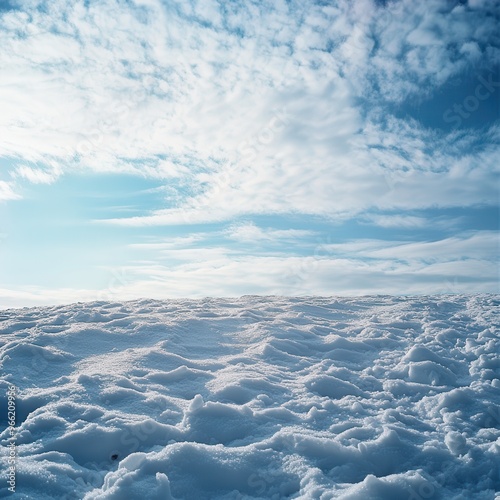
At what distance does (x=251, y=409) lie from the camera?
496 cm

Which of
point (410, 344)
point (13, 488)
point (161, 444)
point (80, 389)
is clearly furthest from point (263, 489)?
point (410, 344)

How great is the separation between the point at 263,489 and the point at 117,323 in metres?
6.09

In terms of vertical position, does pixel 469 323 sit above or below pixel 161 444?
above

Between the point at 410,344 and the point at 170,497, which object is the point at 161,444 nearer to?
the point at 170,497

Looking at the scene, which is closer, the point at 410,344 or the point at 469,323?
the point at 410,344

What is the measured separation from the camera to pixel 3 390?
5199 mm

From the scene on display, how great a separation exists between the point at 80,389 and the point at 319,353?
4.47 meters

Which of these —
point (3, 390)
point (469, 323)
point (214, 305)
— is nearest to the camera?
point (3, 390)

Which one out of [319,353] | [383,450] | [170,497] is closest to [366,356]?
[319,353]

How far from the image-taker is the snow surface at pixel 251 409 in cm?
371

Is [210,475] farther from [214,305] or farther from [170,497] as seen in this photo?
[214,305]

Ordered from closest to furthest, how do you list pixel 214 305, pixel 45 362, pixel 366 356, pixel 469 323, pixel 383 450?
pixel 383 450, pixel 45 362, pixel 366 356, pixel 469 323, pixel 214 305

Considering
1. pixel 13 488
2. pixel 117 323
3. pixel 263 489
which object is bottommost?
pixel 263 489

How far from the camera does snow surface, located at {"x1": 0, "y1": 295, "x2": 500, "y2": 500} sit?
3.71 m
